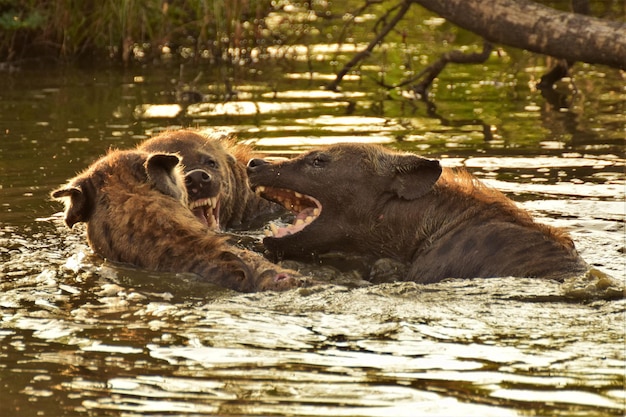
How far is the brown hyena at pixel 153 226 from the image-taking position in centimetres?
675

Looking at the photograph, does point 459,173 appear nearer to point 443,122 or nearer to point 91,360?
point 91,360

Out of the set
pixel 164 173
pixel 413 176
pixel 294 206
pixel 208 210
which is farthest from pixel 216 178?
pixel 413 176

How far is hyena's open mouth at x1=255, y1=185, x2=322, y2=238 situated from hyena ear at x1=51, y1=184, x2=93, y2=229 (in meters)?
1.29

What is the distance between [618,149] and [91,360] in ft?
22.8

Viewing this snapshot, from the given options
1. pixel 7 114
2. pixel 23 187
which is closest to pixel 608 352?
pixel 23 187

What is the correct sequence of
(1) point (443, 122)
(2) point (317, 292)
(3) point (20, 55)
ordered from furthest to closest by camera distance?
1. (3) point (20, 55)
2. (1) point (443, 122)
3. (2) point (317, 292)

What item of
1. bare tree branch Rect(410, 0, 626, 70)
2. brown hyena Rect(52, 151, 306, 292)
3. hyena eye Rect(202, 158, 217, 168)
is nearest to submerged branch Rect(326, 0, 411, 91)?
bare tree branch Rect(410, 0, 626, 70)

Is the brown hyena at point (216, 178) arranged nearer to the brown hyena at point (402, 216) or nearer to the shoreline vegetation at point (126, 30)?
the brown hyena at point (402, 216)

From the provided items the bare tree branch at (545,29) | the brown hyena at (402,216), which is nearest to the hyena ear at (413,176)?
the brown hyena at (402,216)

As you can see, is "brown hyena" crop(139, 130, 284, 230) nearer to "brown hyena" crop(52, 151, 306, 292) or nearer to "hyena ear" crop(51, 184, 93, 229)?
"brown hyena" crop(52, 151, 306, 292)

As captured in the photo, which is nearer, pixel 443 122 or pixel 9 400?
pixel 9 400

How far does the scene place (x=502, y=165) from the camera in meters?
10.7

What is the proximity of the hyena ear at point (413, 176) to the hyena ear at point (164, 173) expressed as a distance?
146 cm

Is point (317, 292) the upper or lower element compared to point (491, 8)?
lower
